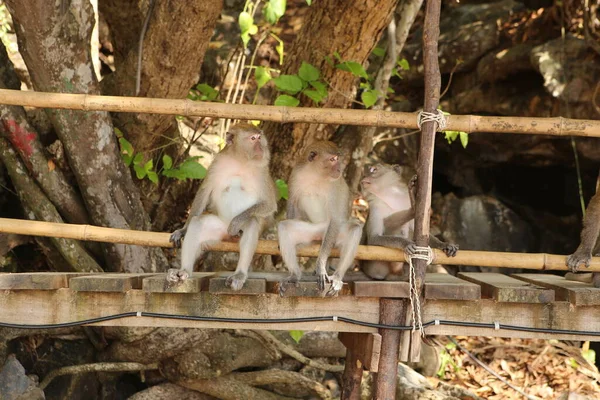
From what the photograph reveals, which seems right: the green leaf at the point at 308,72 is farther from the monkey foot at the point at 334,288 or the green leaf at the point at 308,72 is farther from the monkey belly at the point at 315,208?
the monkey foot at the point at 334,288

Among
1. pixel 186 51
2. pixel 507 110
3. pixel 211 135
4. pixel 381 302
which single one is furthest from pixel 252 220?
pixel 507 110

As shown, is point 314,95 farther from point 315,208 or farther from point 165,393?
point 165,393

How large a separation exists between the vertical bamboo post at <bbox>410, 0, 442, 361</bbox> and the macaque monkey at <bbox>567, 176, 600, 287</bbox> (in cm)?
87

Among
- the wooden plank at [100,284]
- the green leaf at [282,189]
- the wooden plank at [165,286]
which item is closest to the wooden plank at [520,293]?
the wooden plank at [165,286]

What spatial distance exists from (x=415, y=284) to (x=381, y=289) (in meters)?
0.17

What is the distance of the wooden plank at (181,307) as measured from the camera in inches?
153

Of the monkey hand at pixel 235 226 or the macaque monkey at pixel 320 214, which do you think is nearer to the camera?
the macaque monkey at pixel 320 214

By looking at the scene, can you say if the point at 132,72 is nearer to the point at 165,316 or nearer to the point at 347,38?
the point at 347,38

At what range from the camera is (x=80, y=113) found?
5316 mm

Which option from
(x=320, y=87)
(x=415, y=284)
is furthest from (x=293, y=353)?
(x=415, y=284)

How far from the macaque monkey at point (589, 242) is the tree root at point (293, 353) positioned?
2.55 metres

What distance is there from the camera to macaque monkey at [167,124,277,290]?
435cm

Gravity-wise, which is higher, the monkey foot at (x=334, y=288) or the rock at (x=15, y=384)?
the monkey foot at (x=334, y=288)

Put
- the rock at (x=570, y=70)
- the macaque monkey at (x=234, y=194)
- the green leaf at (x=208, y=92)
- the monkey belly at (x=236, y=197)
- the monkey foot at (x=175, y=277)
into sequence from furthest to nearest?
the rock at (x=570, y=70) → the green leaf at (x=208, y=92) → the monkey belly at (x=236, y=197) → the macaque monkey at (x=234, y=194) → the monkey foot at (x=175, y=277)
